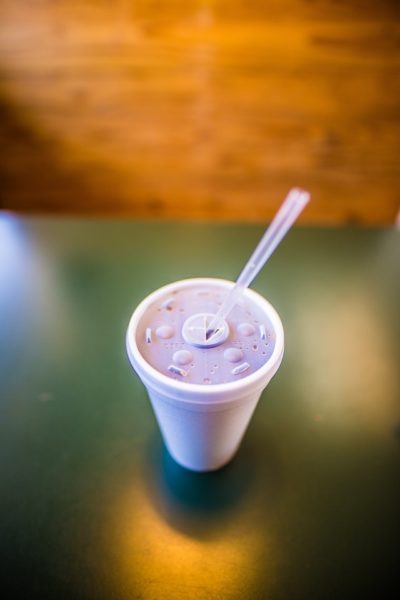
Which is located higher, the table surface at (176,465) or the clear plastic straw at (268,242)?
the clear plastic straw at (268,242)

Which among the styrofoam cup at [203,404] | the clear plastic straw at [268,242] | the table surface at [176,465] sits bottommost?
the table surface at [176,465]

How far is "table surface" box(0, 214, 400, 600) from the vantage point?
0.45 m

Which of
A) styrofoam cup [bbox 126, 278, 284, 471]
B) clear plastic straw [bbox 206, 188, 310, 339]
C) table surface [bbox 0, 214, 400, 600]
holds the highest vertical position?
clear plastic straw [bbox 206, 188, 310, 339]

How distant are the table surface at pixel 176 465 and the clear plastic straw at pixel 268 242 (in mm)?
240

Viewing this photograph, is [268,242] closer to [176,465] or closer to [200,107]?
[176,465]

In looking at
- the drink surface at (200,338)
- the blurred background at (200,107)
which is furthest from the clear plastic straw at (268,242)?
the blurred background at (200,107)

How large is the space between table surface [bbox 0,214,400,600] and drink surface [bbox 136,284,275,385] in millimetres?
210

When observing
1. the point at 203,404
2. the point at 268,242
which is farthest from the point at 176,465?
the point at 268,242

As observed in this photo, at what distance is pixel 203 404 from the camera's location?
1.31 feet

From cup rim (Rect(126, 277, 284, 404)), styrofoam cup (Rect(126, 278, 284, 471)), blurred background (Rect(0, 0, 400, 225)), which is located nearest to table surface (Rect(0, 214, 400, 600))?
styrofoam cup (Rect(126, 278, 284, 471))

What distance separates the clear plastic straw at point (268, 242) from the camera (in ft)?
1.34

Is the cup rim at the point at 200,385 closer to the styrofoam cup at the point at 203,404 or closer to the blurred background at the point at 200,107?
the styrofoam cup at the point at 203,404

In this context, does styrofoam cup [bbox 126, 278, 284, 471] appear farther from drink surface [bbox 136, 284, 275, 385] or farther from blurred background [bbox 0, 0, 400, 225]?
blurred background [bbox 0, 0, 400, 225]

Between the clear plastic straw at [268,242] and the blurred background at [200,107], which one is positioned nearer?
the clear plastic straw at [268,242]
